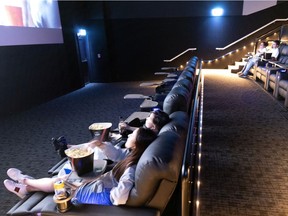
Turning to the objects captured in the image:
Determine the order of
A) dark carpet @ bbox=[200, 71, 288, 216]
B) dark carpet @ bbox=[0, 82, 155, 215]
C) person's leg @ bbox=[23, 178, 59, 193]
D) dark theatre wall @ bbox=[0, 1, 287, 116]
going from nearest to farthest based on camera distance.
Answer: person's leg @ bbox=[23, 178, 59, 193]
dark carpet @ bbox=[200, 71, 288, 216]
dark carpet @ bbox=[0, 82, 155, 215]
dark theatre wall @ bbox=[0, 1, 287, 116]

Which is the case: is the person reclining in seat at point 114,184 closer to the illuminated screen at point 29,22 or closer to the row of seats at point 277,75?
the row of seats at point 277,75

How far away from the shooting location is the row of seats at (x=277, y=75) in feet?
15.9

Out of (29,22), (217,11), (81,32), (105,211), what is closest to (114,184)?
(105,211)

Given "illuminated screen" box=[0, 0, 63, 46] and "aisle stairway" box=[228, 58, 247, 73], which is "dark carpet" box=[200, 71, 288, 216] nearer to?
"aisle stairway" box=[228, 58, 247, 73]

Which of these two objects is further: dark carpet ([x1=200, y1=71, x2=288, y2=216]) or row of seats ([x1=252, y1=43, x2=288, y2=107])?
row of seats ([x1=252, y1=43, x2=288, y2=107])

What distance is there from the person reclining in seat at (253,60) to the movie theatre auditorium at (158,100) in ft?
0.99

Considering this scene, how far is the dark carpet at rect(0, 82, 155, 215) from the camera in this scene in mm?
2983

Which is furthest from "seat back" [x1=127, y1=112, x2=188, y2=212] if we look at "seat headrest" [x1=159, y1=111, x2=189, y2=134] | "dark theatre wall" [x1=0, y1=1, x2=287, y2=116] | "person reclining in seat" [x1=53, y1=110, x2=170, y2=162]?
"dark theatre wall" [x1=0, y1=1, x2=287, y2=116]

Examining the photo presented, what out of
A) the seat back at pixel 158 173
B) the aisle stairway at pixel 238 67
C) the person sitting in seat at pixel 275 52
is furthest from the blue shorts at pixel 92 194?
the aisle stairway at pixel 238 67

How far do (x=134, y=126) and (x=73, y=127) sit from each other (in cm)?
188

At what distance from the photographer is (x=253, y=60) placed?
7.44 m

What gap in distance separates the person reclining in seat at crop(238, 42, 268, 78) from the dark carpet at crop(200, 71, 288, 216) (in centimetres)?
260

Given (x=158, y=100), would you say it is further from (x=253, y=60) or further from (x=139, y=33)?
(x=139, y=33)

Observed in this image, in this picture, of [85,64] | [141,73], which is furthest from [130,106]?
[85,64]
